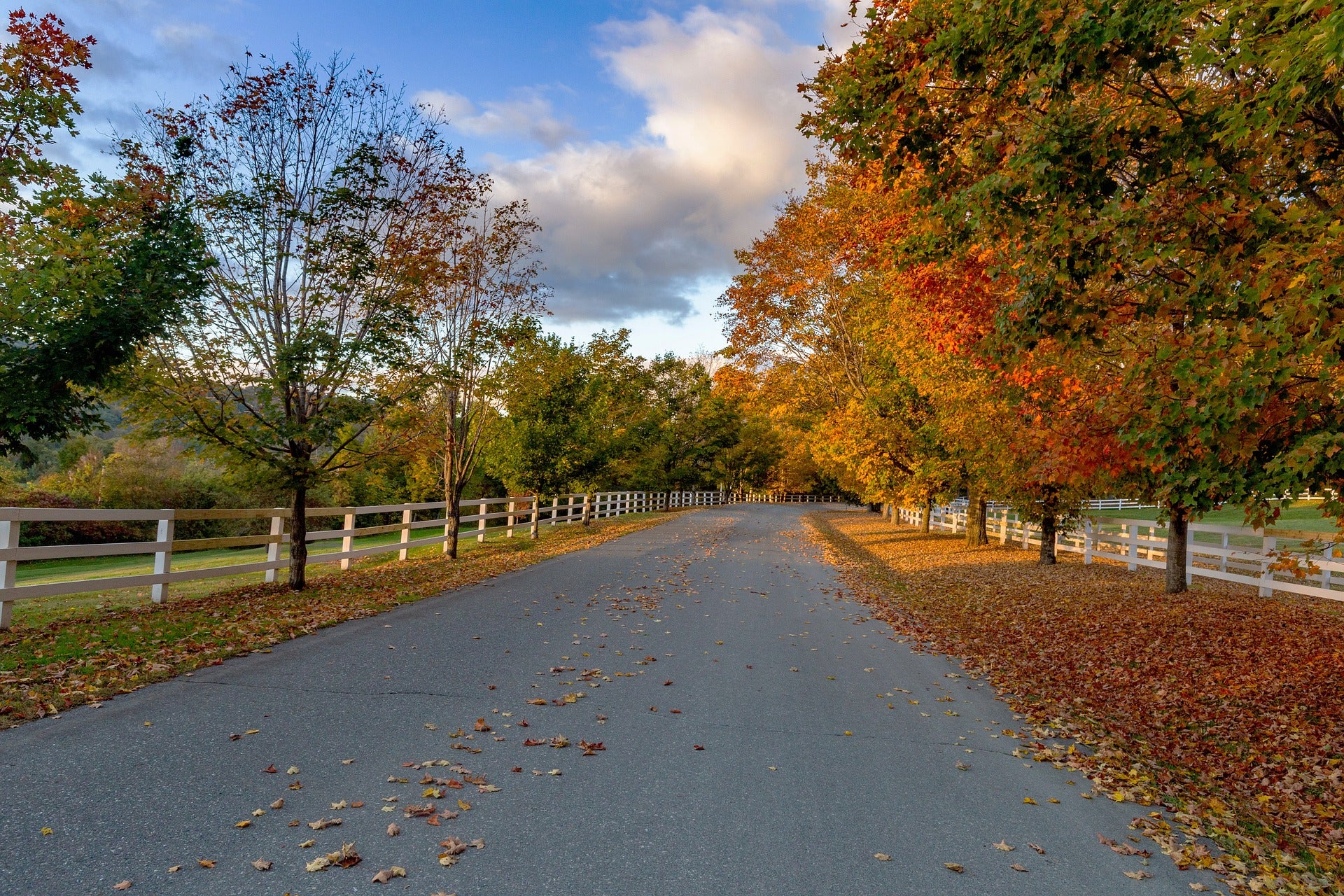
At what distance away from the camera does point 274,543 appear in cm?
1125

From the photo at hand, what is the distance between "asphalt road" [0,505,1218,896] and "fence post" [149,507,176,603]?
108 inches

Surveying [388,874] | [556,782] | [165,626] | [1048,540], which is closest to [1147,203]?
[556,782]

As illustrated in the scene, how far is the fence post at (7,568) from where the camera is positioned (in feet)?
24.1

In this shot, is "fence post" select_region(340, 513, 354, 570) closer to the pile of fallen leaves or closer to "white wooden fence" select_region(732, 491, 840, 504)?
the pile of fallen leaves

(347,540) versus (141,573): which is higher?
(347,540)

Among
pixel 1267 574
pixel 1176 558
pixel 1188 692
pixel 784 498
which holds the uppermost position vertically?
pixel 1176 558

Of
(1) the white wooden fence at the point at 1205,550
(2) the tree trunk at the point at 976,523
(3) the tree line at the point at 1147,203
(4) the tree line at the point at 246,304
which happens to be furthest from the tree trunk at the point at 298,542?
(2) the tree trunk at the point at 976,523

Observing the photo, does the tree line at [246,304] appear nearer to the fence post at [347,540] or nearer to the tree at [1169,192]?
the fence post at [347,540]

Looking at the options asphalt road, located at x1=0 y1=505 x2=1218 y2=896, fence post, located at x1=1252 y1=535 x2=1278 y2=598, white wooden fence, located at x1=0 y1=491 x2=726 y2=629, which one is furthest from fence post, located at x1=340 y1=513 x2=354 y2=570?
fence post, located at x1=1252 y1=535 x2=1278 y2=598

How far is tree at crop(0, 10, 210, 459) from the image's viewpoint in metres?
7.37

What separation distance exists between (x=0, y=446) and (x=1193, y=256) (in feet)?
36.4

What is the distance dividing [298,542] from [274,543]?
405 millimetres

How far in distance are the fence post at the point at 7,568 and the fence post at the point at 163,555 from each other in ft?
4.76

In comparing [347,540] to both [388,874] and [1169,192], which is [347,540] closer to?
[388,874]
